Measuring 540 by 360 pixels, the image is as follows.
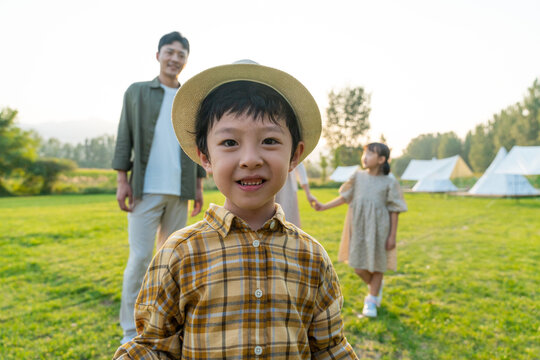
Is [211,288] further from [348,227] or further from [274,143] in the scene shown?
[348,227]

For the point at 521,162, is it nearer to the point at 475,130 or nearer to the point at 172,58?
the point at 172,58

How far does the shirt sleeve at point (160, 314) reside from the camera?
113 cm

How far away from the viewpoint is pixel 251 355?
113 cm

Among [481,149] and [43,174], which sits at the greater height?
[481,149]

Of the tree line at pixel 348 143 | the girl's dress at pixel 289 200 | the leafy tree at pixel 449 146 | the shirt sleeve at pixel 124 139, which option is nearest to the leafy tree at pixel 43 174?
the tree line at pixel 348 143

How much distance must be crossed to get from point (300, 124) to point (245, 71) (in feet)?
1.01

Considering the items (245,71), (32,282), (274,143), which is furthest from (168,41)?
(32,282)

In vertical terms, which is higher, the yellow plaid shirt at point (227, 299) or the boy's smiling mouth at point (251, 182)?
the boy's smiling mouth at point (251, 182)

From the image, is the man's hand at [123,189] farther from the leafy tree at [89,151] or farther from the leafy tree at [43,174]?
the leafy tree at [89,151]

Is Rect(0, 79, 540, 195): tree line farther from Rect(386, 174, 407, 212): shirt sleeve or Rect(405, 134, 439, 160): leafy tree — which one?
Rect(386, 174, 407, 212): shirt sleeve

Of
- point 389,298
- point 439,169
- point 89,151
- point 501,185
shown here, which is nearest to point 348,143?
point 439,169

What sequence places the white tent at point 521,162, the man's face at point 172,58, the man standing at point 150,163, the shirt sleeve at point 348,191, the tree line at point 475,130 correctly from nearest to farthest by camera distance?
the man standing at point 150,163 → the man's face at point 172,58 → the shirt sleeve at point 348,191 → the white tent at point 521,162 → the tree line at point 475,130

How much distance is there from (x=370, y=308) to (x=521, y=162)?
1705 centimetres

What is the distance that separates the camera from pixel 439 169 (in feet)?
84.9
